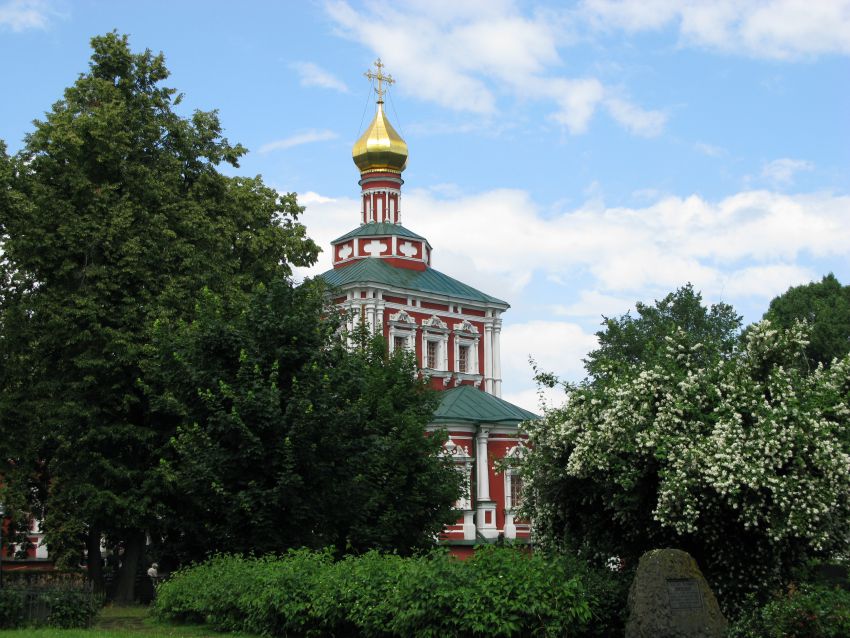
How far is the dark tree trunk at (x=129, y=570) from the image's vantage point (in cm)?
2381

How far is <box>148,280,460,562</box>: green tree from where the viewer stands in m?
18.1

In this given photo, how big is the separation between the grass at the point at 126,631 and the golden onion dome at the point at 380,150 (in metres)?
35.0

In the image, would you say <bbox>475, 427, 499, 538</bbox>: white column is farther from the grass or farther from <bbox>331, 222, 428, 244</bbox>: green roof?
the grass

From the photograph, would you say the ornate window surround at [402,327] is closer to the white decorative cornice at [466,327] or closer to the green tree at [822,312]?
the white decorative cornice at [466,327]

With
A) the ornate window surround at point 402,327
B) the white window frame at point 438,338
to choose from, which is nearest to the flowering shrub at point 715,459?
the ornate window surround at point 402,327

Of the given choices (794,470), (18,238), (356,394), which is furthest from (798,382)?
(18,238)

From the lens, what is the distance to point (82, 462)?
22859 mm

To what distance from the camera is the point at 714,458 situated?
42.1 ft

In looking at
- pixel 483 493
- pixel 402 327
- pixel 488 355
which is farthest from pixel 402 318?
pixel 483 493

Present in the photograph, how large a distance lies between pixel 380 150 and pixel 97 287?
2965 centimetres

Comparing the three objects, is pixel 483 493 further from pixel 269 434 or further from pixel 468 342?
pixel 269 434

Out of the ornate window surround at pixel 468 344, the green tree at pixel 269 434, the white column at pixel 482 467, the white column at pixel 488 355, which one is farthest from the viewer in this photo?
the white column at pixel 488 355

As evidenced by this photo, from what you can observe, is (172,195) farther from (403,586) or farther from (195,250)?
(403,586)

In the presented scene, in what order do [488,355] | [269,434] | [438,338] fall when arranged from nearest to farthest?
[269,434], [438,338], [488,355]
